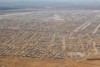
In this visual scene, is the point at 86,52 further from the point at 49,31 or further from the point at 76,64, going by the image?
the point at 49,31

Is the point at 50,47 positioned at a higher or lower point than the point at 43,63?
higher

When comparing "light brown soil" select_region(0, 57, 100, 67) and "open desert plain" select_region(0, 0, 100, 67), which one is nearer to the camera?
"light brown soil" select_region(0, 57, 100, 67)

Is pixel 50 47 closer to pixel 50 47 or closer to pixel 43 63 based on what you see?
pixel 50 47

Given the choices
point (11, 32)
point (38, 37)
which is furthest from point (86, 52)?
point (11, 32)

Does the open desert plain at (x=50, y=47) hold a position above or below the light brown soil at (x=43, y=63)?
above

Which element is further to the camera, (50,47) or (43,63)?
(50,47)

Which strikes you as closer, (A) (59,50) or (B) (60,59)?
(B) (60,59)

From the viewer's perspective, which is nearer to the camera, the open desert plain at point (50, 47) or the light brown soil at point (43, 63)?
the light brown soil at point (43, 63)

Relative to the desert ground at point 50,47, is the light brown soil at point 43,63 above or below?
below

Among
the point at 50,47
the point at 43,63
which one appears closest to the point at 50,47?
the point at 50,47

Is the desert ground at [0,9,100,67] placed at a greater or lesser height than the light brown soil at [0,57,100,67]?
greater

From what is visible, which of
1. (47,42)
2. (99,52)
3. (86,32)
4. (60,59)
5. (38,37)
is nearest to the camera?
(60,59)
